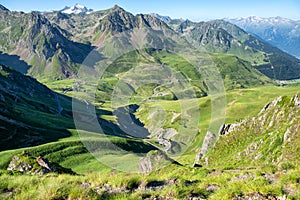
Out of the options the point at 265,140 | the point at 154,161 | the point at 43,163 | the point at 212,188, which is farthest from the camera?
the point at 265,140

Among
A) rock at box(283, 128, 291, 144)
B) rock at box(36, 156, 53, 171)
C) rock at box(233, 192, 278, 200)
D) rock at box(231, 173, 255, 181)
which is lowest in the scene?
rock at box(283, 128, 291, 144)

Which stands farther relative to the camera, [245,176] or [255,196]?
[245,176]

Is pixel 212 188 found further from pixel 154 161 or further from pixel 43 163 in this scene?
pixel 154 161

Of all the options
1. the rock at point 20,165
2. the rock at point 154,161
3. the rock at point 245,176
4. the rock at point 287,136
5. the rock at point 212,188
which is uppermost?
the rock at point 212,188

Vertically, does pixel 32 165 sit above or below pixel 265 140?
above

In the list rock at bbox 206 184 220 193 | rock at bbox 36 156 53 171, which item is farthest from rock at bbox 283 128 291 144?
rock at bbox 36 156 53 171

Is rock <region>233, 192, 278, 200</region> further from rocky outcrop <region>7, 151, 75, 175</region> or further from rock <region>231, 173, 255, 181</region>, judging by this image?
rocky outcrop <region>7, 151, 75, 175</region>

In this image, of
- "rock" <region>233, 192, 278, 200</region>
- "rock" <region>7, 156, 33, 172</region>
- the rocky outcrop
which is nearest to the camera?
"rock" <region>233, 192, 278, 200</region>

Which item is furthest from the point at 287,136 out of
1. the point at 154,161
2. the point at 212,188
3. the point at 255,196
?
the point at 255,196

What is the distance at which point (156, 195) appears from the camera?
13461 mm

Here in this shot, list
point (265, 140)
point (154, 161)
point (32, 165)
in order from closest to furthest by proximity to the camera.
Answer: point (32, 165) → point (154, 161) → point (265, 140)

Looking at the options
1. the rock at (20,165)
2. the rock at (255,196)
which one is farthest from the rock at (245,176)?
A: the rock at (20,165)

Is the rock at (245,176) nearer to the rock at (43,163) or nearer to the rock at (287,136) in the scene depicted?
the rock at (43,163)

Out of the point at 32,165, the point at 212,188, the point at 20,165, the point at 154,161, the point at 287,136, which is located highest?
the point at 212,188
